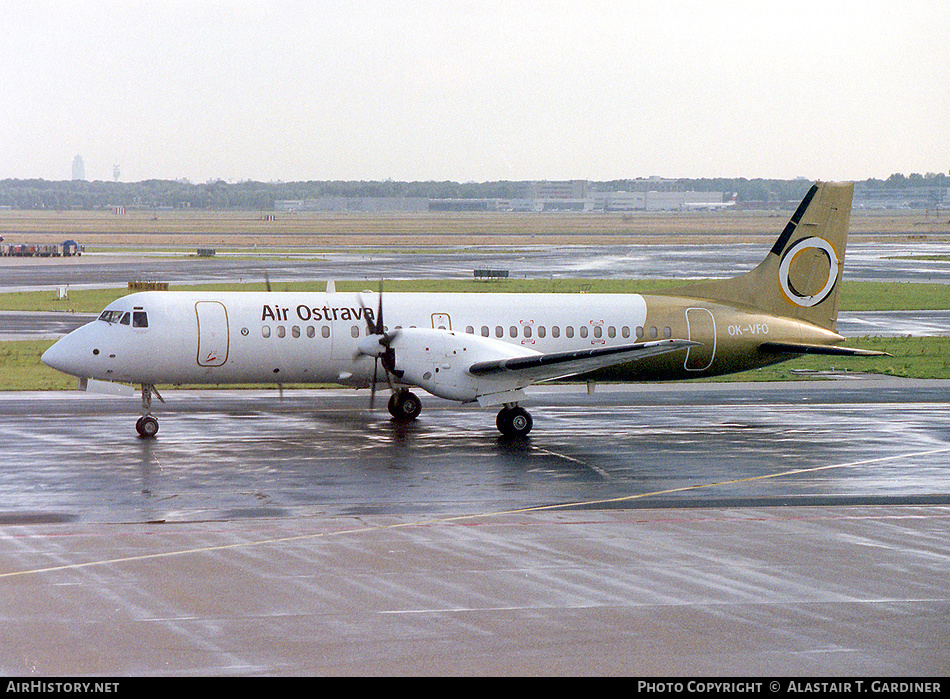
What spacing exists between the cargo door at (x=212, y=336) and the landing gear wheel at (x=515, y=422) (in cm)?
766

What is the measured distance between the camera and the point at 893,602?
48.8ft

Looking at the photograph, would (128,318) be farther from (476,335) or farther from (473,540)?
(473,540)

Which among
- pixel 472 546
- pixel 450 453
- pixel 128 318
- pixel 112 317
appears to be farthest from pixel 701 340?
pixel 112 317

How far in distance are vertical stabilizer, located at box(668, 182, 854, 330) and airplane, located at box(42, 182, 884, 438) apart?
4cm

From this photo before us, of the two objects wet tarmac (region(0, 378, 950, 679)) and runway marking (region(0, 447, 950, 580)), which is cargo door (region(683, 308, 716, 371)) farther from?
runway marking (region(0, 447, 950, 580))

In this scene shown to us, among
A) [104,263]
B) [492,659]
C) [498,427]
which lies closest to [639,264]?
[104,263]

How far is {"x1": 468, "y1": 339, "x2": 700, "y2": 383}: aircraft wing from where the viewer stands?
27062mm

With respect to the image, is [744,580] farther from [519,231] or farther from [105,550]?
[519,231]

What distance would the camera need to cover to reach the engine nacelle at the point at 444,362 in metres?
27.4

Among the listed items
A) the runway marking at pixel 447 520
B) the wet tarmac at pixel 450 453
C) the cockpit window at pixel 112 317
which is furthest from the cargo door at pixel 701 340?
the cockpit window at pixel 112 317

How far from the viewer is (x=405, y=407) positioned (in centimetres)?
3052

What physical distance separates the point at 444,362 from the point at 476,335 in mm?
3001

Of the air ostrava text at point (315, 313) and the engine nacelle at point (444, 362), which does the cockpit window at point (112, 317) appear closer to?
the air ostrava text at point (315, 313)

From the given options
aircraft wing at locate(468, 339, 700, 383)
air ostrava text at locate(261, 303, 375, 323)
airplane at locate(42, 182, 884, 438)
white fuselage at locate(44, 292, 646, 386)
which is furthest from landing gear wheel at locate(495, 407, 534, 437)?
air ostrava text at locate(261, 303, 375, 323)
